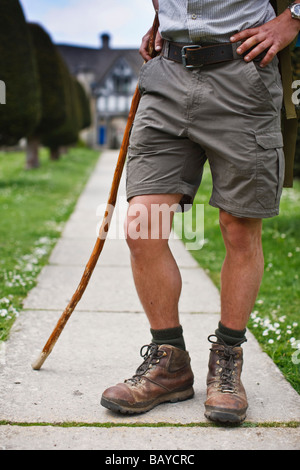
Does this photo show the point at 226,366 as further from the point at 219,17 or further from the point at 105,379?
the point at 219,17

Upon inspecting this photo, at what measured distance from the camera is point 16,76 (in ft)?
35.3

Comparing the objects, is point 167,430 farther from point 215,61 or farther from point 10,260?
point 10,260

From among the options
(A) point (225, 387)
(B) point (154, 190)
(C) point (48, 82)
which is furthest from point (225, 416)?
(C) point (48, 82)

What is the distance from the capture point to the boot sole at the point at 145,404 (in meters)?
2.11

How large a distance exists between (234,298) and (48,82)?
13.9m

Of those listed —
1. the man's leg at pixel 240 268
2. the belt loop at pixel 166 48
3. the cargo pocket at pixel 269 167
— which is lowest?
the man's leg at pixel 240 268

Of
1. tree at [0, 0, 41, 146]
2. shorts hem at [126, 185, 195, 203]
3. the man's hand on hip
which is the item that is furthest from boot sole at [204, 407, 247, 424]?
tree at [0, 0, 41, 146]

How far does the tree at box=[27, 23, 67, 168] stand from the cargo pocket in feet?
44.2

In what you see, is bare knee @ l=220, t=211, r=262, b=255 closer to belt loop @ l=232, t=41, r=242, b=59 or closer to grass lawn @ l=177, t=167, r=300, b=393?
belt loop @ l=232, t=41, r=242, b=59

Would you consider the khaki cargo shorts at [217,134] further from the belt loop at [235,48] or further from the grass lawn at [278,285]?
the grass lawn at [278,285]

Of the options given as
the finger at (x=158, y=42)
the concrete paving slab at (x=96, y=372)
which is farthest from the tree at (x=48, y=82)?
the finger at (x=158, y=42)

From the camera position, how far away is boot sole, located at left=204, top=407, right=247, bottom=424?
204cm
